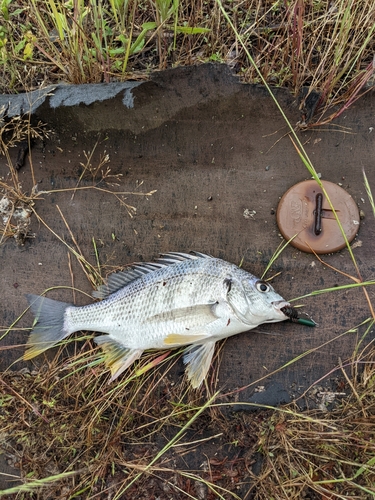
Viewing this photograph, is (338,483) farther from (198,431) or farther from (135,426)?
(135,426)

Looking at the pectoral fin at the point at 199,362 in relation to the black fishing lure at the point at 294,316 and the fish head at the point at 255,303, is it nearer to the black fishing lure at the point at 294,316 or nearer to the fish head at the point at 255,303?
the fish head at the point at 255,303

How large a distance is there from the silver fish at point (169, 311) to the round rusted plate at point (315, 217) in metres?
0.52

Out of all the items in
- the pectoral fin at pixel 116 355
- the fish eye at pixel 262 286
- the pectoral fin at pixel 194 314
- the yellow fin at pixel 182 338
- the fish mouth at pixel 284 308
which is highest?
the fish eye at pixel 262 286

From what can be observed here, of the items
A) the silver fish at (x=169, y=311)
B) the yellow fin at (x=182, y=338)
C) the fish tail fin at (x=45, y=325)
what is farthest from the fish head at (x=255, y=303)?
the fish tail fin at (x=45, y=325)

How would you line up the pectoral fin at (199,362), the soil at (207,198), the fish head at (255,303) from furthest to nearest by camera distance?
the soil at (207,198) < the pectoral fin at (199,362) < the fish head at (255,303)

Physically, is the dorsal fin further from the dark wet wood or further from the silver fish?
the dark wet wood

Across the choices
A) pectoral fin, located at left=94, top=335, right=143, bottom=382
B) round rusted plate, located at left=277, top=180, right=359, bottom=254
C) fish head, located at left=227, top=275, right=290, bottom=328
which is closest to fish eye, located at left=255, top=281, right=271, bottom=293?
fish head, located at left=227, top=275, right=290, bottom=328

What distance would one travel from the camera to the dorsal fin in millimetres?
2980

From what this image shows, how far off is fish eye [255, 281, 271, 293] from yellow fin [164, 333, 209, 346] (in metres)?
0.51

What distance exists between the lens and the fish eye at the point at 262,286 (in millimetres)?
2740

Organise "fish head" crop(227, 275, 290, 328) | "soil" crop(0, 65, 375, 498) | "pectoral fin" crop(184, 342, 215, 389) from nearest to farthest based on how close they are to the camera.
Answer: "fish head" crop(227, 275, 290, 328), "pectoral fin" crop(184, 342, 215, 389), "soil" crop(0, 65, 375, 498)

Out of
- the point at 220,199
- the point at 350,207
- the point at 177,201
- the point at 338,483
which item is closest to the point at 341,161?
the point at 350,207

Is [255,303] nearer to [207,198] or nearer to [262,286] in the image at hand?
[262,286]

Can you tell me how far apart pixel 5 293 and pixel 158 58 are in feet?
7.87
